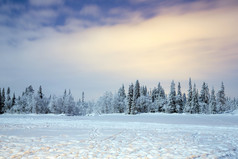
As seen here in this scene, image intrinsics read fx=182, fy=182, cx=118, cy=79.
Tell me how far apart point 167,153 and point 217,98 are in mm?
86882

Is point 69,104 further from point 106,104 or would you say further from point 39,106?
point 106,104

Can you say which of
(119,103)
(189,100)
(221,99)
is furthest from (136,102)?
(221,99)

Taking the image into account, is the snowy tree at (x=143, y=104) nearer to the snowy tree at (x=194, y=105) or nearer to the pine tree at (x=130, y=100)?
the pine tree at (x=130, y=100)

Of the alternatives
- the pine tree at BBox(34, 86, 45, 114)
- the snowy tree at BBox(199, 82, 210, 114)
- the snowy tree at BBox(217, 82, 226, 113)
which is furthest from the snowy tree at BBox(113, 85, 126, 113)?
the snowy tree at BBox(217, 82, 226, 113)

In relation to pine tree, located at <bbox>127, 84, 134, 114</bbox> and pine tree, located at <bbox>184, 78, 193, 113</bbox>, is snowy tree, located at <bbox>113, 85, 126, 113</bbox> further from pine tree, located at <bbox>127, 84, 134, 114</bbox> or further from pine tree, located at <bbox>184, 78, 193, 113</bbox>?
pine tree, located at <bbox>184, 78, 193, 113</bbox>

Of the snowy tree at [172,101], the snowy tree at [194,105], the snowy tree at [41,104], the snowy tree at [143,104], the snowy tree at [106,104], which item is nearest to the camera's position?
the snowy tree at [194,105]

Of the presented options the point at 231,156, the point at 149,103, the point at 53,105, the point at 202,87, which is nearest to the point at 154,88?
the point at 149,103

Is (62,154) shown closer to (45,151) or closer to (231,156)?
(45,151)

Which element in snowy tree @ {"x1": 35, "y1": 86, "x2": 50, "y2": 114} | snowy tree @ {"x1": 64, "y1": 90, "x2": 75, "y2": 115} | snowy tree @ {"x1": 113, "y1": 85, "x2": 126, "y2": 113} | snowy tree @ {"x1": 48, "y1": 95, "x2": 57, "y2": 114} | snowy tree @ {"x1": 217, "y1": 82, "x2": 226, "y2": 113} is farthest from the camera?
snowy tree @ {"x1": 113, "y1": 85, "x2": 126, "y2": 113}

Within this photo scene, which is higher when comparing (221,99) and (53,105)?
(221,99)

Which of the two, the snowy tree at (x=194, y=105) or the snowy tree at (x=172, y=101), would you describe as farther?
the snowy tree at (x=172, y=101)

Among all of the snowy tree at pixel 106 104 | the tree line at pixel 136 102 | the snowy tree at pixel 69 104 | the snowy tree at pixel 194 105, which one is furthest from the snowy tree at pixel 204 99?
the snowy tree at pixel 69 104

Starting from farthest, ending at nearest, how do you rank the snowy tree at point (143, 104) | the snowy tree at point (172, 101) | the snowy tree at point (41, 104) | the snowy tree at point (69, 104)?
the snowy tree at point (69, 104), the snowy tree at point (143, 104), the snowy tree at point (41, 104), the snowy tree at point (172, 101)

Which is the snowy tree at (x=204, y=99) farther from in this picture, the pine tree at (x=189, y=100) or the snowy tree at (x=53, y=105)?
the snowy tree at (x=53, y=105)
